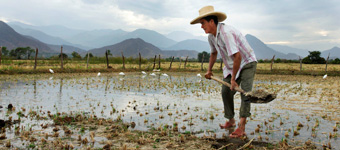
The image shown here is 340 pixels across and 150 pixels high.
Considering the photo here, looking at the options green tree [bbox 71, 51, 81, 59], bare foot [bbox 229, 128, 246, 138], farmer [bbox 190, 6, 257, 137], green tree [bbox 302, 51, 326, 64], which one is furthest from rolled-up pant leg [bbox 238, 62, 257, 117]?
green tree [bbox 302, 51, 326, 64]

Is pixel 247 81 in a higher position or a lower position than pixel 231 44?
lower

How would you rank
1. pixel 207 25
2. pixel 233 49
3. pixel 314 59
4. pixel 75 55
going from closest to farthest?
1. pixel 233 49
2. pixel 207 25
3. pixel 314 59
4. pixel 75 55

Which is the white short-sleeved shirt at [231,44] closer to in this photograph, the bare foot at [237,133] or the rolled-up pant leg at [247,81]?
the rolled-up pant leg at [247,81]

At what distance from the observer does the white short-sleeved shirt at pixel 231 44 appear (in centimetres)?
377

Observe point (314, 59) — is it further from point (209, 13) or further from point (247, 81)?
point (209, 13)

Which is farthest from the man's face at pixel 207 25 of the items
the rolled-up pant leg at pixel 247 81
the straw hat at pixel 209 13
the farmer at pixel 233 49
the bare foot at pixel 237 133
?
the bare foot at pixel 237 133

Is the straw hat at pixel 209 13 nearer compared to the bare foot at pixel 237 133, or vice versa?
the straw hat at pixel 209 13

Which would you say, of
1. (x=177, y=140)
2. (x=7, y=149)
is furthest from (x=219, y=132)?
(x=7, y=149)

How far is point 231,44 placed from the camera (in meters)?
3.76

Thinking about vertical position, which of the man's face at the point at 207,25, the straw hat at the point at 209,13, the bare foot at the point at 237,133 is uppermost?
the straw hat at the point at 209,13

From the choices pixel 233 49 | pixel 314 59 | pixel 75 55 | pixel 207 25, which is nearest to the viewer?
pixel 233 49

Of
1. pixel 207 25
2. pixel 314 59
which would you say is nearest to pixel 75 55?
pixel 314 59

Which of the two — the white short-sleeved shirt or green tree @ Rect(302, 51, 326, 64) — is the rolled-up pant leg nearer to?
the white short-sleeved shirt

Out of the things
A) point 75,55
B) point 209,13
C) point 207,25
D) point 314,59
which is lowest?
point 207,25
